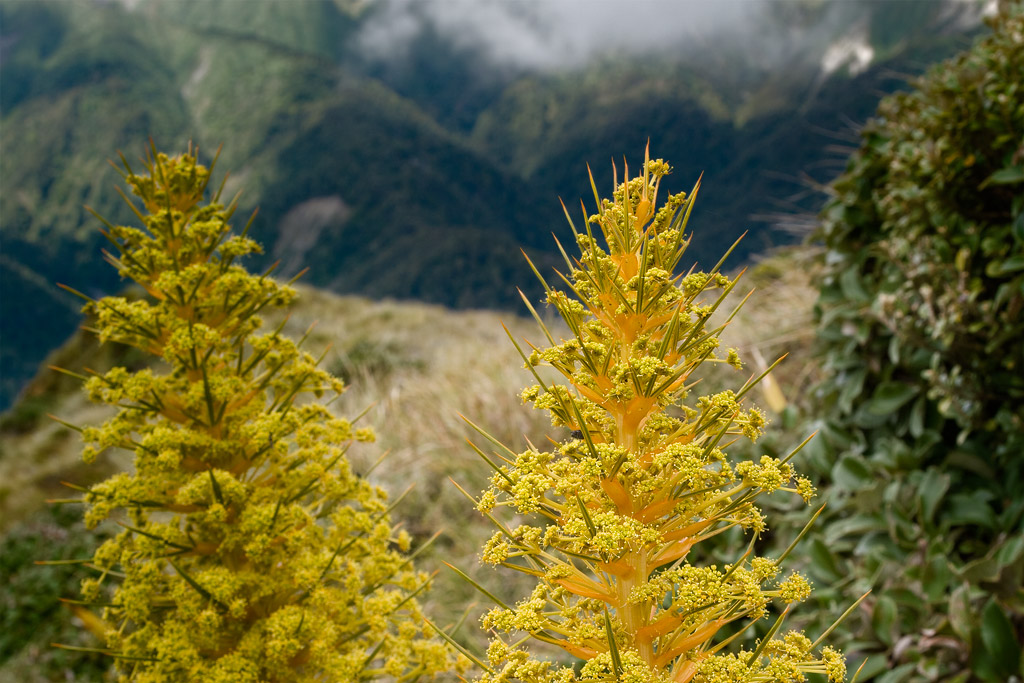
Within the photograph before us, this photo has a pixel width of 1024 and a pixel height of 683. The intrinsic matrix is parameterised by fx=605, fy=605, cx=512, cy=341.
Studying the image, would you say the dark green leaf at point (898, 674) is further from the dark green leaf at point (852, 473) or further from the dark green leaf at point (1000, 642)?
the dark green leaf at point (852, 473)

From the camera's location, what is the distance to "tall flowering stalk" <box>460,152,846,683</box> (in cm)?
108

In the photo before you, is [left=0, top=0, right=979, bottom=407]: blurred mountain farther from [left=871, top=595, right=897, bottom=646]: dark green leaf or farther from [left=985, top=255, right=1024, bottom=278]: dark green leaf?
[left=871, top=595, right=897, bottom=646]: dark green leaf

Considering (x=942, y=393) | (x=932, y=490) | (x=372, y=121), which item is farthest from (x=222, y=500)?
(x=372, y=121)

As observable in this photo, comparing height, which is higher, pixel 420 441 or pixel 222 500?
pixel 420 441

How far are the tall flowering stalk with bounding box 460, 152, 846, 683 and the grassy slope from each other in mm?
2339

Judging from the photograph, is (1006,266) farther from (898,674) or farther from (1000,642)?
(898,674)

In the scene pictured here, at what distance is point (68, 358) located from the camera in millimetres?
11109

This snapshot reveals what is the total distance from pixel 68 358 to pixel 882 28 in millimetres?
95783

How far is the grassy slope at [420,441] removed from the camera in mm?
5250

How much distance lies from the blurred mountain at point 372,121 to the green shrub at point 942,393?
4824 cm

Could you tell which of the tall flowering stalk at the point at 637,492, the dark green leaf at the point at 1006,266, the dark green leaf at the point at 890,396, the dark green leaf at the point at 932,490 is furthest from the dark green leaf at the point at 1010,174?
the tall flowering stalk at the point at 637,492

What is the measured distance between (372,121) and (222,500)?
A: 119022 millimetres

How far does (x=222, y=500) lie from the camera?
1596mm

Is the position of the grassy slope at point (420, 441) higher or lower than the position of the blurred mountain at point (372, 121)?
lower
